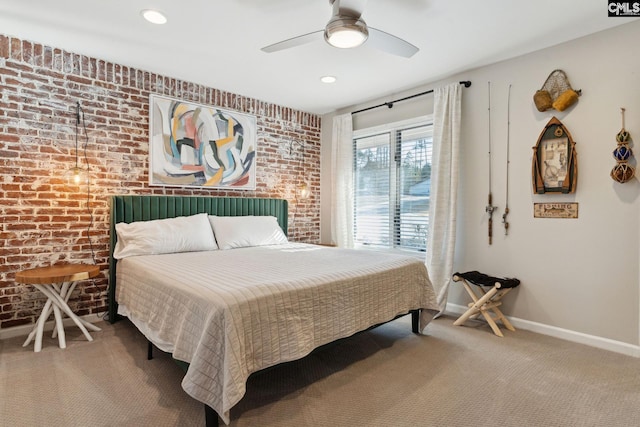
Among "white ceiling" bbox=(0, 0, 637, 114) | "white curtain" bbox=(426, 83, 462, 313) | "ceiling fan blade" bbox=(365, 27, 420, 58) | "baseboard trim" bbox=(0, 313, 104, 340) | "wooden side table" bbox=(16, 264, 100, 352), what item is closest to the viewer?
"ceiling fan blade" bbox=(365, 27, 420, 58)

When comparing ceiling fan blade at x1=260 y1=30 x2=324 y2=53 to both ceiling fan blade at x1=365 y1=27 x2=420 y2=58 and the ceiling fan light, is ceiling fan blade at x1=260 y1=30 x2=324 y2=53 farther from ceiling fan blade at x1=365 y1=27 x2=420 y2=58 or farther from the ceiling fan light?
ceiling fan blade at x1=365 y1=27 x2=420 y2=58

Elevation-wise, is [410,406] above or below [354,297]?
below

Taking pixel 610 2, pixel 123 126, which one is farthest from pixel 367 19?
pixel 123 126

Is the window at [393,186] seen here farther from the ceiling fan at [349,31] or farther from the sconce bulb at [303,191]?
the ceiling fan at [349,31]

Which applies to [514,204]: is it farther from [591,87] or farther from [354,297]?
[354,297]

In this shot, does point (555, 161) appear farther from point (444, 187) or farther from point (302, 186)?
point (302, 186)

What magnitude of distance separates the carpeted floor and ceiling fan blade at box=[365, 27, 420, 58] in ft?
6.85

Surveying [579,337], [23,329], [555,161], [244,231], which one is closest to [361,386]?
[579,337]

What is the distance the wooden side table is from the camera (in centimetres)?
249

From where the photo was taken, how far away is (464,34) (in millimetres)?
2730

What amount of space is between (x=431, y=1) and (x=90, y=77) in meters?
3.09

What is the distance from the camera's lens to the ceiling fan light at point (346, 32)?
79.4 inches

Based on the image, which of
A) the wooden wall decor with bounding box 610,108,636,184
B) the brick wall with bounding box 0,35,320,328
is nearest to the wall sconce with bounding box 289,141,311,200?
the brick wall with bounding box 0,35,320,328

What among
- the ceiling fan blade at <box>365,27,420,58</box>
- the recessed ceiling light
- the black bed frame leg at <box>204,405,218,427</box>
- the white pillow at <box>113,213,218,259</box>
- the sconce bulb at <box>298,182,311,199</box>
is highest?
the recessed ceiling light
